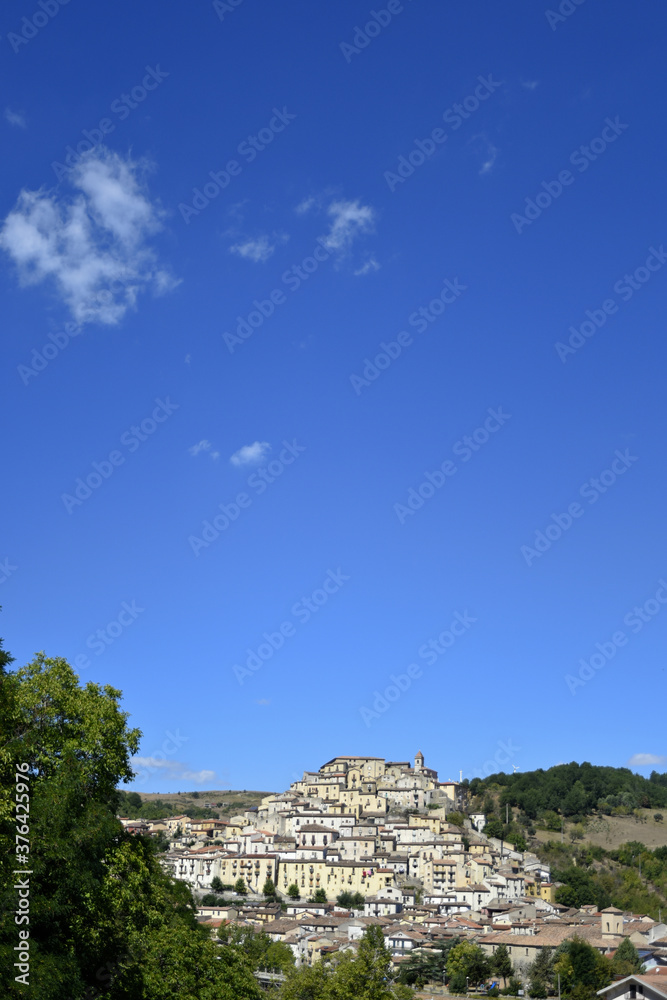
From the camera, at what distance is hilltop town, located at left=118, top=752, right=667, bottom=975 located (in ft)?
272

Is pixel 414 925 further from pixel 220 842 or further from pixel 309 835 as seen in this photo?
pixel 220 842

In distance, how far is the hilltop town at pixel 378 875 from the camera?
82.9 metres

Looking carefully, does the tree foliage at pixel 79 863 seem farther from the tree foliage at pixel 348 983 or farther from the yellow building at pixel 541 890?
the yellow building at pixel 541 890

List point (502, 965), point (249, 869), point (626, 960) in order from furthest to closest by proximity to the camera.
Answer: point (249, 869), point (502, 965), point (626, 960)

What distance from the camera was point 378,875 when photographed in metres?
109

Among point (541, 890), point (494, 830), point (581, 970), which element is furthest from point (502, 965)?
point (494, 830)

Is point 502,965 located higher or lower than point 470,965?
lower

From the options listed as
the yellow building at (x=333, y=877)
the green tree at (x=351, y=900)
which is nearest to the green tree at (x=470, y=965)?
the green tree at (x=351, y=900)

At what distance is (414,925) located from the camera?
89.1 m

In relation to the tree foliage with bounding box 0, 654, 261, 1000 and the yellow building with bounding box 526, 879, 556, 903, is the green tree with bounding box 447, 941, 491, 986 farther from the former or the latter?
the tree foliage with bounding box 0, 654, 261, 1000

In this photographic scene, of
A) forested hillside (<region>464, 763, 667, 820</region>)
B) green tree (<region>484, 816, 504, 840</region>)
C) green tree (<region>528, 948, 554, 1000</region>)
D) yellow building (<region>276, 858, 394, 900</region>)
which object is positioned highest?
forested hillside (<region>464, 763, 667, 820</region>)

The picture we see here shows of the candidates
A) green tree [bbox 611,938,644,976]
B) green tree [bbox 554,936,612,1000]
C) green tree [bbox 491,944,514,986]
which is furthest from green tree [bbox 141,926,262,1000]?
green tree [bbox 611,938,644,976]

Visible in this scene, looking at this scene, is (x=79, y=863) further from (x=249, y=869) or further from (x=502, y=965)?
(x=249, y=869)

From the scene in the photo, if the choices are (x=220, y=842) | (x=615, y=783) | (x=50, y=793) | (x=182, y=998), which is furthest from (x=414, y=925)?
(x=615, y=783)
